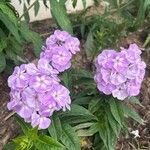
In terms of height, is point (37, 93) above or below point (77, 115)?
above

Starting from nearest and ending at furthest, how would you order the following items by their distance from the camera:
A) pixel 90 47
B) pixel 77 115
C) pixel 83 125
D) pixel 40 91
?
pixel 40 91 → pixel 77 115 → pixel 83 125 → pixel 90 47

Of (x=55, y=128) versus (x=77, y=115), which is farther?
(x=77, y=115)

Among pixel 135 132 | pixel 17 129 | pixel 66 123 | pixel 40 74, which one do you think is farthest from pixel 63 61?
pixel 135 132

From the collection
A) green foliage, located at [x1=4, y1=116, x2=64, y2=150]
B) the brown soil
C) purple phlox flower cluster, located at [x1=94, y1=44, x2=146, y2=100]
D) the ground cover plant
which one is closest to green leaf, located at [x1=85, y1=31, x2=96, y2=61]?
the brown soil

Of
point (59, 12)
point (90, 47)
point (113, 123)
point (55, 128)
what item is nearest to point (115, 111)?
point (113, 123)

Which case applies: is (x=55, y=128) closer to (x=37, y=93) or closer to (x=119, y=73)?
(x=37, y=93)

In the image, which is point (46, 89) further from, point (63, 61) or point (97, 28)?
point (97, 28)
